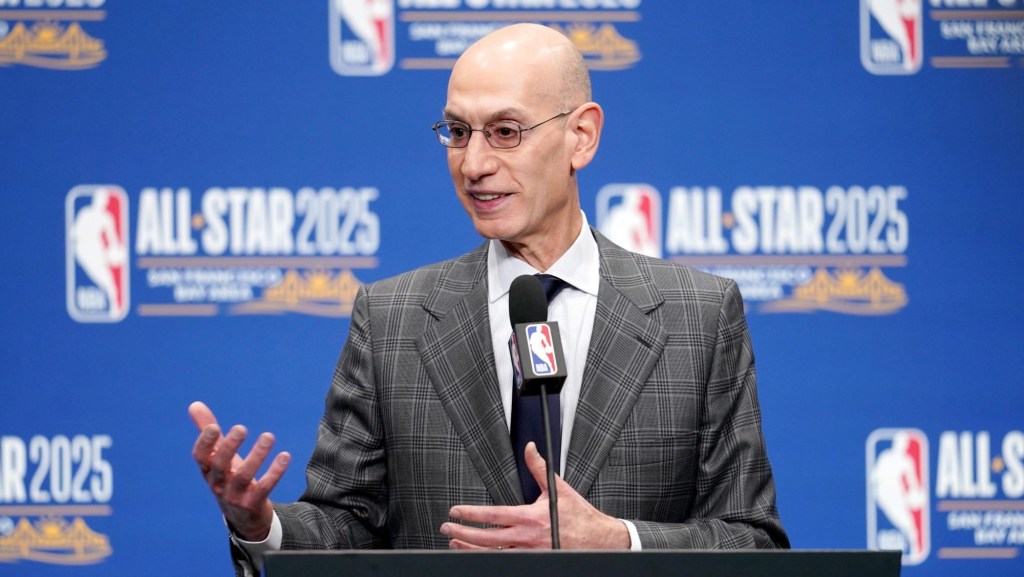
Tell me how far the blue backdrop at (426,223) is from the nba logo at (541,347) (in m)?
1.99

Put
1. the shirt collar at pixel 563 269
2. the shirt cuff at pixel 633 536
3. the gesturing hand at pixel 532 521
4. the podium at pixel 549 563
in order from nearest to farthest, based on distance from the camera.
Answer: the podium at pixel 549 563 → the gesturing hand at pixel 532 521 → the shirt cuff at pixel 633 536 → the shirt collar at pixel 563 269

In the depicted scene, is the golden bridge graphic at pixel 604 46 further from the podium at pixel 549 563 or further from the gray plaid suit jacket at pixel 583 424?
the podium at pixel 549 563

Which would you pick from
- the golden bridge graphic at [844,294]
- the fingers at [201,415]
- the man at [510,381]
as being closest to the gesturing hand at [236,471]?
the fingers at [201,415]

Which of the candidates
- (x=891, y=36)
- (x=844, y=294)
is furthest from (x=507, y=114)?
(x=891, y=36)

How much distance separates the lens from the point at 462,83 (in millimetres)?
2010

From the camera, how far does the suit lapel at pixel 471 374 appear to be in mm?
1985

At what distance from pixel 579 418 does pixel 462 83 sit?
59 cm

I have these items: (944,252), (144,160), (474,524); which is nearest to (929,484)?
(944,252)

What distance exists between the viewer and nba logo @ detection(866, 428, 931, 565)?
11.7ft

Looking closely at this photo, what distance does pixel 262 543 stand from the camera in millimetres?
1831

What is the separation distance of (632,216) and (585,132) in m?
1.41

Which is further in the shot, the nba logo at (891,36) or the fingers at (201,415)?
the nba logo at (891,36)

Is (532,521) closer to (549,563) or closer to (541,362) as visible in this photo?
(541,362)

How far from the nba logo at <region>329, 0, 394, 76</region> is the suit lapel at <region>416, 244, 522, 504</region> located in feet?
5.04
